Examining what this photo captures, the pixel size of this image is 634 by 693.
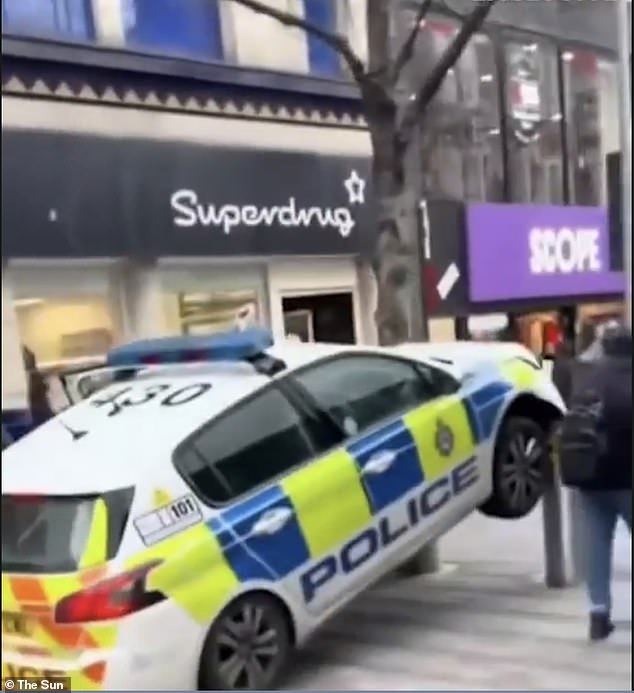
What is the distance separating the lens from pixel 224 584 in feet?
9.02

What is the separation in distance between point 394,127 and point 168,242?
76 cm

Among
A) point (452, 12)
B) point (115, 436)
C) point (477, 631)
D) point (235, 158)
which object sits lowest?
point (477, 631)

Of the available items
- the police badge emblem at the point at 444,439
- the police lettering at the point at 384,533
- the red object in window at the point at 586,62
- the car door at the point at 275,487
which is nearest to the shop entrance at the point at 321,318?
the car door at the point at 275,487

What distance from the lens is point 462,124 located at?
341 centimetres

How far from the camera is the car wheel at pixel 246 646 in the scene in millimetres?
2701

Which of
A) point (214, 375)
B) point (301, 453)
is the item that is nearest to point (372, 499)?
point (301, 453)

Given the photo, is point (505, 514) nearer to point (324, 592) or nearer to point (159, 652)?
point (324, 592)

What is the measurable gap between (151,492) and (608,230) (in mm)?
1533

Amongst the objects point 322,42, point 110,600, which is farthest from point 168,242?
point 110,600

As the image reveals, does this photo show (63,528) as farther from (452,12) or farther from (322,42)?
(452,12)

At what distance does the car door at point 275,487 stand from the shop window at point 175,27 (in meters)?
0.88

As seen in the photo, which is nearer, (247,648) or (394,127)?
(247,648)

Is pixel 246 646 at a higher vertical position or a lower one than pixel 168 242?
lower

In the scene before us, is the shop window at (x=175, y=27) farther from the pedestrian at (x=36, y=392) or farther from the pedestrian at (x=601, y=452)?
the pedestrian at (x=601, y=452)
